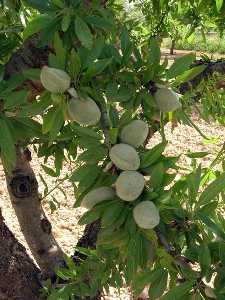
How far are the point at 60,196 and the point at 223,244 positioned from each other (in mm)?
3383

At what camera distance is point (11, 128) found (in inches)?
38.0

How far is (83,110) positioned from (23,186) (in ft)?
3.67

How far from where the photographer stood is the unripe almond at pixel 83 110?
2.64ft

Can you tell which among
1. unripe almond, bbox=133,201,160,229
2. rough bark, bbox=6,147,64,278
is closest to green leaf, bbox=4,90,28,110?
unripe almond, bbox=133,201,160,229

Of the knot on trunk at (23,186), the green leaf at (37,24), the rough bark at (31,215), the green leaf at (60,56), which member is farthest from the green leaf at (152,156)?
the knot on trunk at (23,186)

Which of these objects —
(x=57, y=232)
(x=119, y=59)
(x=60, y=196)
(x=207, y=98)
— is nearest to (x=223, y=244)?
(x=119, y=59)

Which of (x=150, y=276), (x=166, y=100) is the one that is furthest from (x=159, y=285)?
(x=166, y=100)

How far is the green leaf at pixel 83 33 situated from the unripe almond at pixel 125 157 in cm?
23

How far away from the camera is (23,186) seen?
6.08 ft

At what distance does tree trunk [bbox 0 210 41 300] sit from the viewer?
72.6 inches

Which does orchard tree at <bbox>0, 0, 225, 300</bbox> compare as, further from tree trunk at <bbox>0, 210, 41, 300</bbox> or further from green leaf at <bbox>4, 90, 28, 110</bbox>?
tree trunk at <bbox>0, 210, 41, 300</bbox>

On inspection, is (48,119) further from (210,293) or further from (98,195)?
(210,293)

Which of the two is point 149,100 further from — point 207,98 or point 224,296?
point 207,98

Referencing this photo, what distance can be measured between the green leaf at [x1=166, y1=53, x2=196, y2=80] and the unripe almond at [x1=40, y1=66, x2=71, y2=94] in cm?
23
